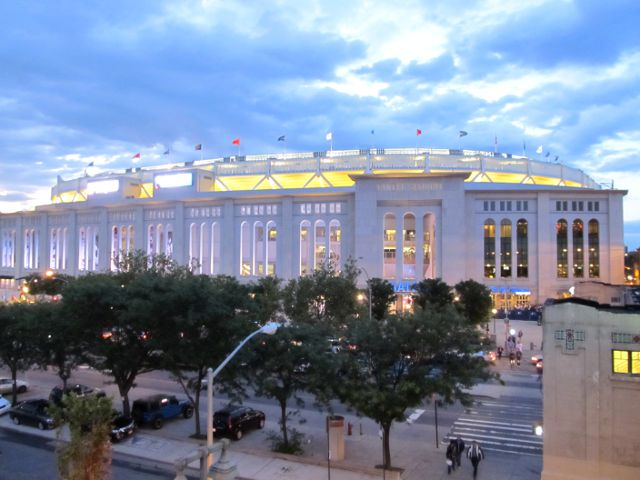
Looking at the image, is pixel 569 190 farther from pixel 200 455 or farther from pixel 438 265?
pixel 200 455

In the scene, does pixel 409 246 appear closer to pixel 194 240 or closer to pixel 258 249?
pixel 258 249

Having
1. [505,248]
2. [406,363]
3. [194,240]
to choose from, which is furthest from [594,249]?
[406,363]

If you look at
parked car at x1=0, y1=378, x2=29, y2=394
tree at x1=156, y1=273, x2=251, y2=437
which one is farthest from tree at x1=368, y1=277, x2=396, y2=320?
parked car at x1=0, y1=378, x2=29, y2=394

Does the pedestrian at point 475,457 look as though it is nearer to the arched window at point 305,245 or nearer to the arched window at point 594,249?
the arched window at point 305,245

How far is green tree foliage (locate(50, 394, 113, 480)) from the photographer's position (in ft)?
42.5

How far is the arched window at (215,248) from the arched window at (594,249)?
5509cm

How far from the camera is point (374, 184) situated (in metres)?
76.0

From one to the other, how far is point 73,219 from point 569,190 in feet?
277

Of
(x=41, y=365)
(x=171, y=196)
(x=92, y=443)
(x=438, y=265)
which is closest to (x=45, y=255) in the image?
(x=171, y=196)

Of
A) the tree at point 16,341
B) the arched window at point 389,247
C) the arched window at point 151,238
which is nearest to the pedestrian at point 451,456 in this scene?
the tree at point 16,341

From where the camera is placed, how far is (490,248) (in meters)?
78.7

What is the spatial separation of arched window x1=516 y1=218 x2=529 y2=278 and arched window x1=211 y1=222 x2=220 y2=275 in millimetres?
45245

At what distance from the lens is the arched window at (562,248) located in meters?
77.4

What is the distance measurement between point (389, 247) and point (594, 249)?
28.6 m
